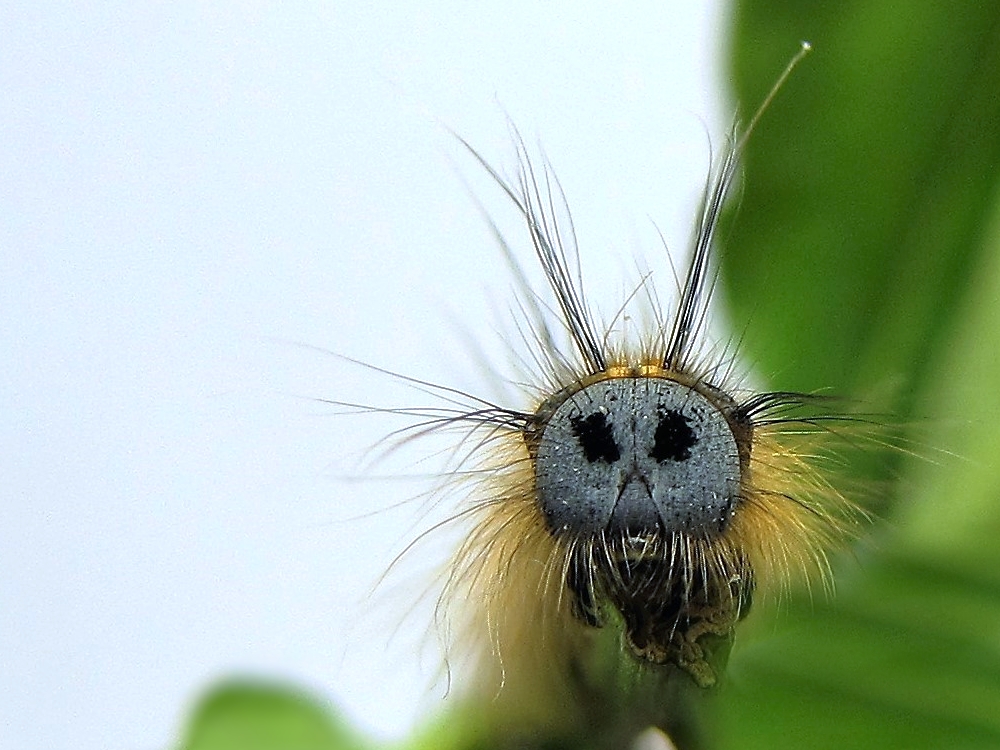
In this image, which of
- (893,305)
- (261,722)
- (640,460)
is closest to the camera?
(640,460)

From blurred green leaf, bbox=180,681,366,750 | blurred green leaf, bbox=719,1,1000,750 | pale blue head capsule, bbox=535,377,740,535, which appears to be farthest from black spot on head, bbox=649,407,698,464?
blurred green leaf, bbox=180,681,366,750

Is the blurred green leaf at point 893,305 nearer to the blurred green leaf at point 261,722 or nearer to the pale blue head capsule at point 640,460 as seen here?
the pale blue head capsule at point 640,460

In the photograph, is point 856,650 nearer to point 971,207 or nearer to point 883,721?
point 883,721

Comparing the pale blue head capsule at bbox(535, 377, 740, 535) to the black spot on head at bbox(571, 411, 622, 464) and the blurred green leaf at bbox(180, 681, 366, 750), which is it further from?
the blurred green leaf at bbox(180, 681, 366, 750)

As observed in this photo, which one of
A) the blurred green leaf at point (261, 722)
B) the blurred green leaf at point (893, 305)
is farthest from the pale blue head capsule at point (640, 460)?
the blurred green leaf at point (261, 722)

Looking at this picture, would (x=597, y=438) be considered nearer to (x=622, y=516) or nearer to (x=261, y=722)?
(x=622, y=516)

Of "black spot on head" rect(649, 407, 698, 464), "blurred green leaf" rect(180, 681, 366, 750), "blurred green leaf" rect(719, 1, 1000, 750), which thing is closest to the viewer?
"black spot on head" rect(649, 407, 698, 464)

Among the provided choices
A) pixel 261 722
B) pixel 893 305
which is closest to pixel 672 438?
pixel 893 305
